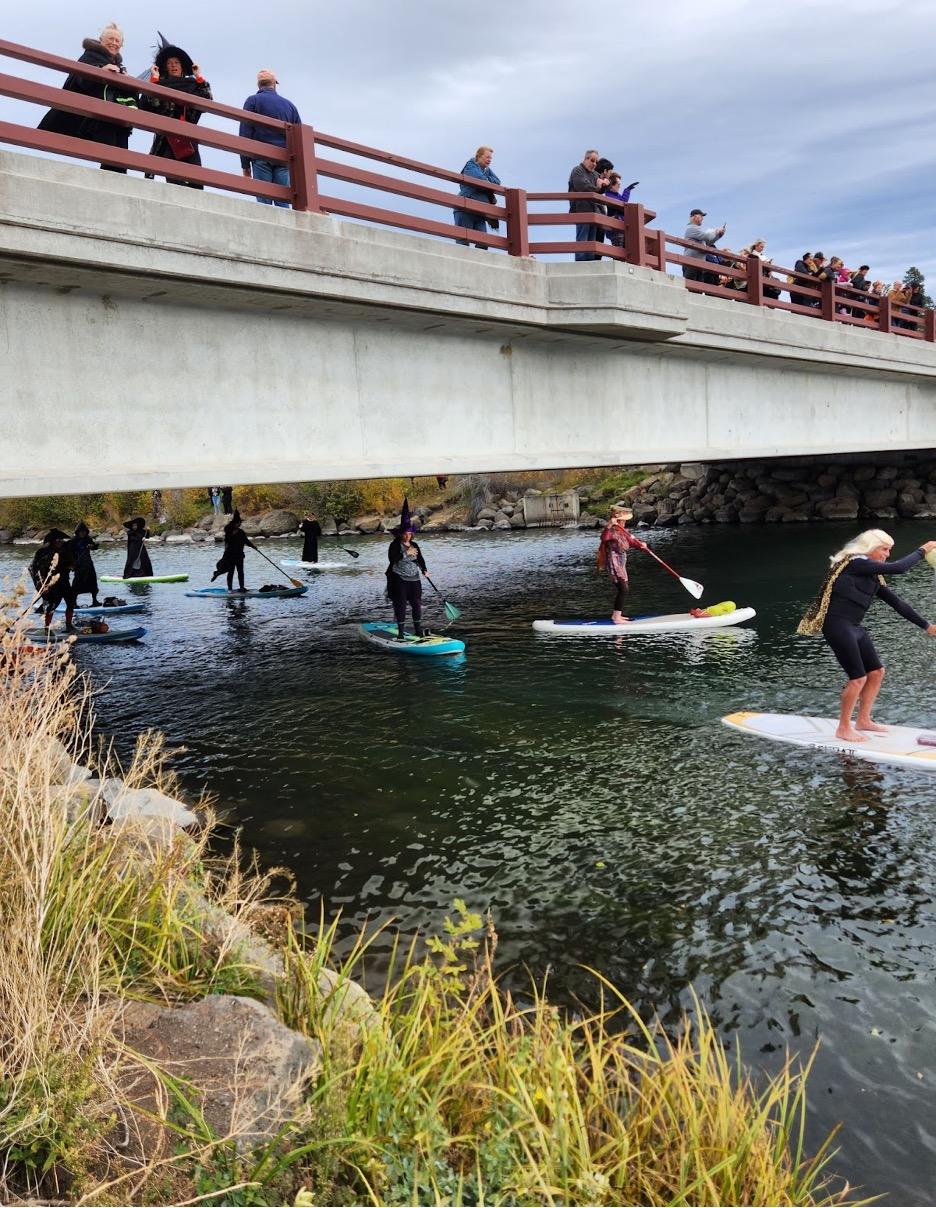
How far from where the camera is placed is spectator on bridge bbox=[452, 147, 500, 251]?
12.9m

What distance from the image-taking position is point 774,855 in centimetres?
726

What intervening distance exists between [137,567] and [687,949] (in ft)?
88.4

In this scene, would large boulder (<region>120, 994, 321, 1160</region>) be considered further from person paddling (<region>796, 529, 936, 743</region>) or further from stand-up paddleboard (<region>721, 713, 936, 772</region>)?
person paddling (<region>796, 529, 936, 743</region>)

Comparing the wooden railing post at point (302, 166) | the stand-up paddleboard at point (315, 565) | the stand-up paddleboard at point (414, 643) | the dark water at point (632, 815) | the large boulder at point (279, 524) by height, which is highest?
the wooden railing post at point (302, 166)

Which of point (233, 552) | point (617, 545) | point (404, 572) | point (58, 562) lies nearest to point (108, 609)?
point (233, 552)

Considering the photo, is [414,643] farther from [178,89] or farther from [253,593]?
[253,593]

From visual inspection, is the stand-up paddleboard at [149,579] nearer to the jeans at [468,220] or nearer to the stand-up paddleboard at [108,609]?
the stand-up paddleboard at [108,609]

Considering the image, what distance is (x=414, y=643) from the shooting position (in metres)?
16.5

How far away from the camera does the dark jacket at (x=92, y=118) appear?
8.98 metres

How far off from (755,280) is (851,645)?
1100cm

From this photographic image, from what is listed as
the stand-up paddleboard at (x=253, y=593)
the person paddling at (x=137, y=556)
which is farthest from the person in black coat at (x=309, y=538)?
the person paddling at (x=137, y=556)

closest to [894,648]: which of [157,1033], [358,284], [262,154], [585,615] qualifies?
[585,615]

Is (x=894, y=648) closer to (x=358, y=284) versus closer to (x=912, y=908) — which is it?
(x=912, y=908)

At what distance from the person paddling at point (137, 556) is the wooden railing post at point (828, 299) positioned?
19.6 meters
